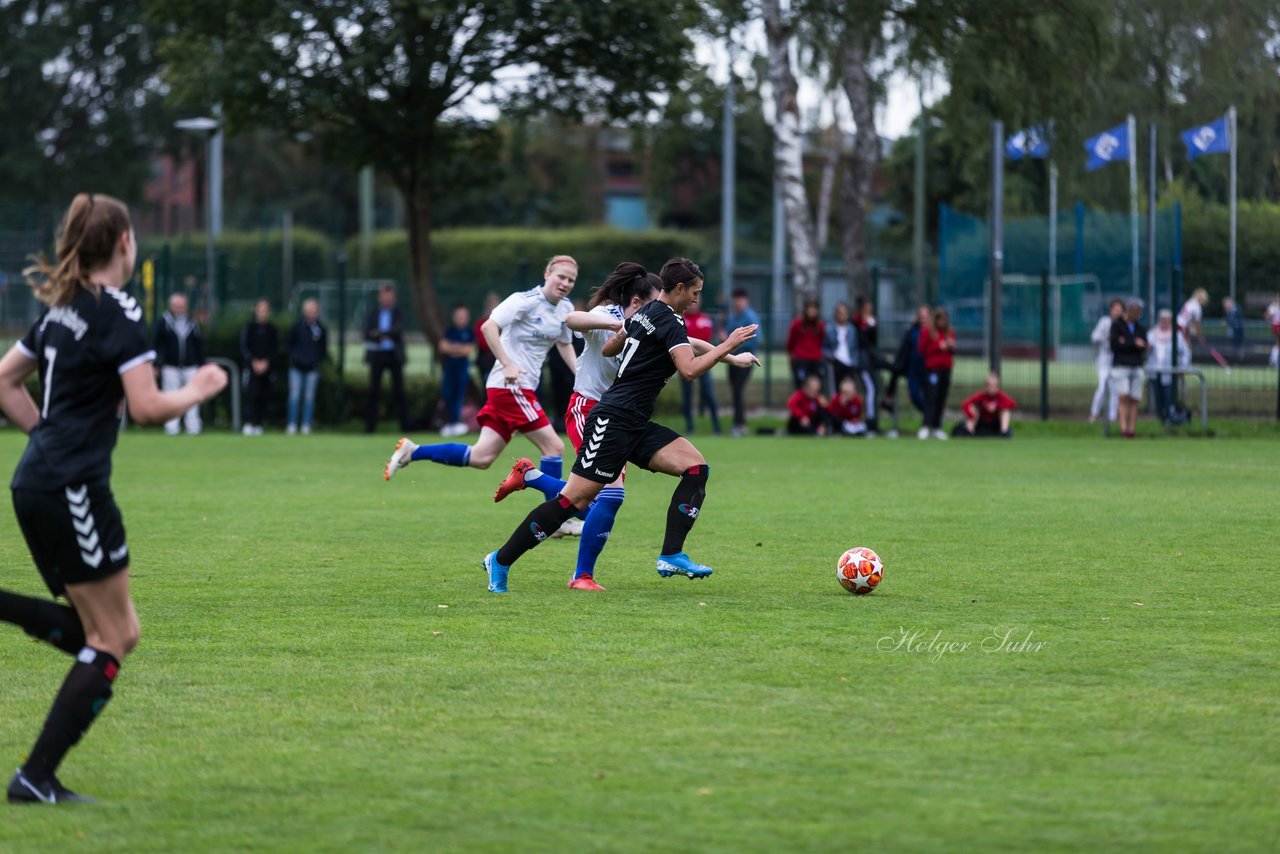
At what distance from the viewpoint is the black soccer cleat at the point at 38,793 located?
4.68 metres

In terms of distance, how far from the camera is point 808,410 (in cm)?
2302

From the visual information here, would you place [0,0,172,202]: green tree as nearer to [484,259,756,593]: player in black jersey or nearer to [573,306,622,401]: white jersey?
[573,306,622,401]: white jersey

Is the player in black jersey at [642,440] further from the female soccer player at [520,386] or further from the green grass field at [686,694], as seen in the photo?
the female soccer player at [520,386]

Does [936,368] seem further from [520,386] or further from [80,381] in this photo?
[80,381]

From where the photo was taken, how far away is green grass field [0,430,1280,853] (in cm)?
448

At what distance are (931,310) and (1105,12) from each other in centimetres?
632

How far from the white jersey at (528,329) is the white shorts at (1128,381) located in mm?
13092

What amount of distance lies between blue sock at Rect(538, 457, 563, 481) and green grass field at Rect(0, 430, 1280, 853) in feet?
1.73

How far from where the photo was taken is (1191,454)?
19.4m

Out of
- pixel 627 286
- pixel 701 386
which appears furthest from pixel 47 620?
pixel 701 386

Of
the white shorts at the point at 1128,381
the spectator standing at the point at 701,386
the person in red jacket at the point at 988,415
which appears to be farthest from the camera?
the person in red jacket at the point at 988,415

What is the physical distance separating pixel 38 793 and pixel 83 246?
158 centimetres

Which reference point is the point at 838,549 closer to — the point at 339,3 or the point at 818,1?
the point at 339,3

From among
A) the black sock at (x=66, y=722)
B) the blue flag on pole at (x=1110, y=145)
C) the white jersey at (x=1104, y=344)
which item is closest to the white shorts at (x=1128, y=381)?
the white jersey at (x=1104, y=344)
